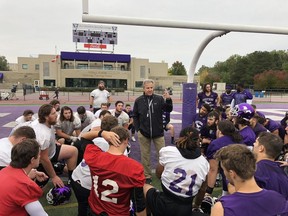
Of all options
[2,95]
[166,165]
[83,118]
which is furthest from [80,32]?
[166,165]

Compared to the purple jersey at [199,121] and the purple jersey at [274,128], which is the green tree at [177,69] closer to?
the purple jersey at [199,121]

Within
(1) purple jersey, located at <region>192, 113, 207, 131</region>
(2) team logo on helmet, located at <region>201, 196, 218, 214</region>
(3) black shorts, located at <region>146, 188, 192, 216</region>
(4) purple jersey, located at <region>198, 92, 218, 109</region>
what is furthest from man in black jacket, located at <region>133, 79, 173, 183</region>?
(4) purple jersey, located at <region>198, 92, 218, 109</region>

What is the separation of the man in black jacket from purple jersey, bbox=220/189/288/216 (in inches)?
128

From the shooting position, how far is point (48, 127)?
394 centimetres

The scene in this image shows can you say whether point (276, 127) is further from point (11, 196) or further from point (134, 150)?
point (11, 196)

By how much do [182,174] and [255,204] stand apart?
938mm

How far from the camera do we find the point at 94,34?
2239 inches

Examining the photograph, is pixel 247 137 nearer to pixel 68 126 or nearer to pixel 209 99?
pixel 209 99

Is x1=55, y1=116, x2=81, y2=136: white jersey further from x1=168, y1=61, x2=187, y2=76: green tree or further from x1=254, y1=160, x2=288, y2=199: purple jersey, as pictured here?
x1=168, y1=61, x2=187, y2=76: green tree

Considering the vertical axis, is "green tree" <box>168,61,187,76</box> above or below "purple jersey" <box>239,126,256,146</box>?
above

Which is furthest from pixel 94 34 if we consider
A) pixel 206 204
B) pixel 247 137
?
pixel 206 204

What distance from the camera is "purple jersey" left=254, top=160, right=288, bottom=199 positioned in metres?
2.25

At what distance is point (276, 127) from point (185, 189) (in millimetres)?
3631

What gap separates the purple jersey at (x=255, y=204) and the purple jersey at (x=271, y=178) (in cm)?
51
